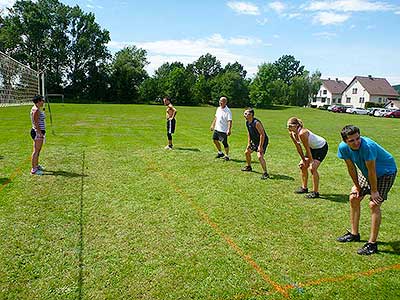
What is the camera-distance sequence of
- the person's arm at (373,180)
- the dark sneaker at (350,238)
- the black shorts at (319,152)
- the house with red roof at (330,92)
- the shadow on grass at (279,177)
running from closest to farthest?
the person's arm at (373,180), the dark sneaker at (350,238), the black shorts at (319,152), the shadow on grass at (279,177), the house with red roof at (330,92)

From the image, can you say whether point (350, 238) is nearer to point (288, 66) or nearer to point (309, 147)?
point (309, 147)

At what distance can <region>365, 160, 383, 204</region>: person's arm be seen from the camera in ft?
12.6

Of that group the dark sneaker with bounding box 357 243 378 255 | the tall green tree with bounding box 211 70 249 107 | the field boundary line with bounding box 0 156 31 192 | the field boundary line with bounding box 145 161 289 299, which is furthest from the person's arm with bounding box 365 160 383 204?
the tall green tree with bounding box 211 70 249 107

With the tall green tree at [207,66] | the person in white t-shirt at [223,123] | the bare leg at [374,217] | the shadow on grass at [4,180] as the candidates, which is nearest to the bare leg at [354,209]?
the bare leg at [374,217]

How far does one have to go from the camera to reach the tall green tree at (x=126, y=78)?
59.2m

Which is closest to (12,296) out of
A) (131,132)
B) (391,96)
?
(131,132)

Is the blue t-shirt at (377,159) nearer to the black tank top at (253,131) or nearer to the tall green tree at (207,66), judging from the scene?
the black tank top at (253,131)

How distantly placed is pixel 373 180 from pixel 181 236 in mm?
2561

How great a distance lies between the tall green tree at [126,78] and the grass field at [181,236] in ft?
171

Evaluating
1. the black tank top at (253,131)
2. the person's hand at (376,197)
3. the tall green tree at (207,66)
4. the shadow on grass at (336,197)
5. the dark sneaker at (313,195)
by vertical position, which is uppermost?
the tall green tree at (207,66)

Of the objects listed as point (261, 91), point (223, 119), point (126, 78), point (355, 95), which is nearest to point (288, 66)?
point (355, 95)

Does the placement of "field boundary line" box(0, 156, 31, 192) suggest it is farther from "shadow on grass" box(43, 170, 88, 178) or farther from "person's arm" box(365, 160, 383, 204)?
"person's arm" box(365, 160, 383, 204)

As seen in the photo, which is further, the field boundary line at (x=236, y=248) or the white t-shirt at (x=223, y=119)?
the white t-shirt at (x=223, y=119)

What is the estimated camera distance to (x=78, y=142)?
1277 cm
